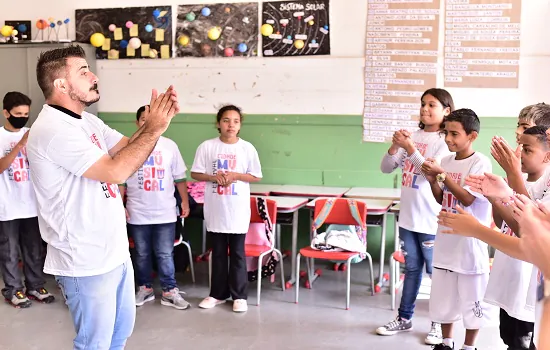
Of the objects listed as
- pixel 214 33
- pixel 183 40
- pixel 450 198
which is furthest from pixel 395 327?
pixel 183 40

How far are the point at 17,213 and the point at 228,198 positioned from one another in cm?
148

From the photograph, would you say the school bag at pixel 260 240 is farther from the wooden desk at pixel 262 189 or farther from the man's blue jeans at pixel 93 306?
the man's blue jeans at pixel 93 306

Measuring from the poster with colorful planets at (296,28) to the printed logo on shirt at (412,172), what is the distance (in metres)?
2.02

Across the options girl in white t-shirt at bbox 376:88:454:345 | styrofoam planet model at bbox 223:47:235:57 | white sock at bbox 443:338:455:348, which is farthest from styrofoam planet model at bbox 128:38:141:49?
white sock at bbox 443:338:455:348

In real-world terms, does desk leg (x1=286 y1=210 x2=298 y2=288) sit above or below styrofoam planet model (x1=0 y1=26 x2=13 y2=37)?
below

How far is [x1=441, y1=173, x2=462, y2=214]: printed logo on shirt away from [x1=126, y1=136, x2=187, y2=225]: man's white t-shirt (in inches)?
77.6

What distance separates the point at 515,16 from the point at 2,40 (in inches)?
185

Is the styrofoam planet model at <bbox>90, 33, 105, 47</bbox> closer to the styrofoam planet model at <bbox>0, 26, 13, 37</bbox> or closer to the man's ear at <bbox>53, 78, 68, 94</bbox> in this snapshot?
the styrofoam planet model at <bbox>0, 26, 13, 37</bbox>

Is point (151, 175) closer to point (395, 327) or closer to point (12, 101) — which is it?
point (12, 101)

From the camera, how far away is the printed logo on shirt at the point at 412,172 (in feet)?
12.0

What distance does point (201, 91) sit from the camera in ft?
19.1

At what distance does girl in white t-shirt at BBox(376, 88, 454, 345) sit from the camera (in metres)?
3.61

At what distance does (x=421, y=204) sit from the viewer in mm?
3656

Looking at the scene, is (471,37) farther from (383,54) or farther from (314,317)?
(314,317)
